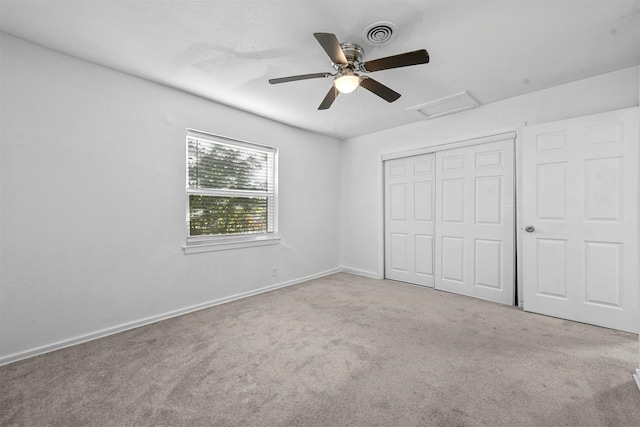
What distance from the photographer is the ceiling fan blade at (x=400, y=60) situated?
1791 mm

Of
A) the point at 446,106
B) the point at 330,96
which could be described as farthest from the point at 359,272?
the point at 330,96

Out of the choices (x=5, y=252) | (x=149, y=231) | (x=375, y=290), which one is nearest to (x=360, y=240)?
(x=375, y=290)

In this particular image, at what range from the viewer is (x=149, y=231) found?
Answer: 286cm

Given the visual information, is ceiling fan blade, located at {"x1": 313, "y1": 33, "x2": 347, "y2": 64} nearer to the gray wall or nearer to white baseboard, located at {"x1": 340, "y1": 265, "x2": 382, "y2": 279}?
the gray wall

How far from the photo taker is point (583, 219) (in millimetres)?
2762

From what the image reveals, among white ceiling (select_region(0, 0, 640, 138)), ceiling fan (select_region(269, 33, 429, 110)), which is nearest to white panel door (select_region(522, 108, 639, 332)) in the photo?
white ceiling (select_region(0, 0, 640, 138))

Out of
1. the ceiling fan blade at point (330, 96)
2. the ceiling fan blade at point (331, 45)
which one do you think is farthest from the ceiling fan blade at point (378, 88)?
the ceiling fan blade at point (331, 45)

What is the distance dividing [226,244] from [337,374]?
84.1 inches

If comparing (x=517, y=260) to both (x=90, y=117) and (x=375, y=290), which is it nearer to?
(x=375, y=290)

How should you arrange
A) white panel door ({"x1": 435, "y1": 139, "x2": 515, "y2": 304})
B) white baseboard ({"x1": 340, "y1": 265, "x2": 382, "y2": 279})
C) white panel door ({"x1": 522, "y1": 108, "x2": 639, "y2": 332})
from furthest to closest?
white baseboard ({"x1": 340, "y1": 265, "x2": 382, "y2": 279}) < white panel door ({"x1": 435, "y1": 139, "x2": 515, "y2": 304}) < white panel door ({"x1": 522, "y1": 108, "x2": 639, "y2": 332})

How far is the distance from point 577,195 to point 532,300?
1189mm

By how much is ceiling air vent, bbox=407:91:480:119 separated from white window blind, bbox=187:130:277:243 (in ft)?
6.93

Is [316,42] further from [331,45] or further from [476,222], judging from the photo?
[476,222]

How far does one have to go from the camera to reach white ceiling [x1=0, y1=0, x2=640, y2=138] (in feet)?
6.06
